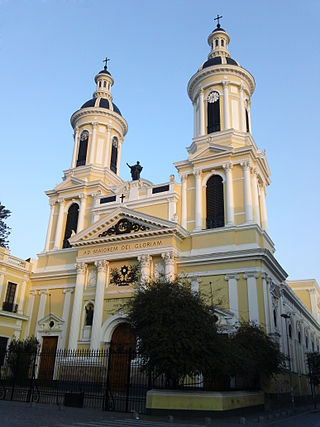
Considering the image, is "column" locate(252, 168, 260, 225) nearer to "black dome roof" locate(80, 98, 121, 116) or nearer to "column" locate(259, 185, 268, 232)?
"column" locate(259, 185, 268, 232)

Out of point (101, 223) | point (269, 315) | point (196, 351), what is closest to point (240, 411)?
point (196, 351)

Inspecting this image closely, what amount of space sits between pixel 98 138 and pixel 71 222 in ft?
27.7

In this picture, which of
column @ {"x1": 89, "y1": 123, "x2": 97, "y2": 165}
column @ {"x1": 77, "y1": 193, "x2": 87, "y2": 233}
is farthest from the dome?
column @ {"x1": 77, "y1": 193, "x2": 87, "y2": 233}

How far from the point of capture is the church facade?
1038 inches

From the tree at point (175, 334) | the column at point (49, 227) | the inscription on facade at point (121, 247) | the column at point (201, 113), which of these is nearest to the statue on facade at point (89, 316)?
the inscription on facade at point (121, 247)

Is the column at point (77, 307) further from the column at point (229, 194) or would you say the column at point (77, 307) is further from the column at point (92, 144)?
the column at point (229, 194)

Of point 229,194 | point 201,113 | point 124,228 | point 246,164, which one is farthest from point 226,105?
point 124,228

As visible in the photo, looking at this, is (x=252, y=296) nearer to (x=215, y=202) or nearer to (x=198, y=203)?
(x=215, y=202)

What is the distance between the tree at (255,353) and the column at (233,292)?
2.27 m

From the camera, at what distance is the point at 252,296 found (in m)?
24.6

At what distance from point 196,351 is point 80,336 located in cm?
1486

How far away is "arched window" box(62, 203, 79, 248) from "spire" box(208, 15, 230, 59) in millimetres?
18370

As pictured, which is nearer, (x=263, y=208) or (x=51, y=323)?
(x=263, y=208)

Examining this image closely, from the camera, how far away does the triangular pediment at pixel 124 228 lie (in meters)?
27.5
